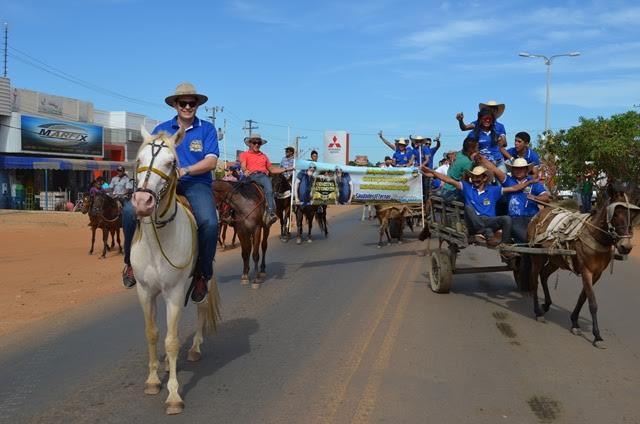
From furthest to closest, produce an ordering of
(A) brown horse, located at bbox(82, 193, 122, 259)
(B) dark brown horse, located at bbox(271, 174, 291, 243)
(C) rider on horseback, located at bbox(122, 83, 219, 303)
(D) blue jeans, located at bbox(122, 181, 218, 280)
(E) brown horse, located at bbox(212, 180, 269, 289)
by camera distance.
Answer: (B) dark brown horse, located at bbox(271, 174, 291, 243), (A) brown horse, located at bbox(82, 193, 122, 259), (E) brown horse, located at bbox(212, 180, 269, 289), (C) rider on horseback, located at bbox(122, 83, 219, 303), (D) blue jeans, located at bbox(122, 181, 218, 280)

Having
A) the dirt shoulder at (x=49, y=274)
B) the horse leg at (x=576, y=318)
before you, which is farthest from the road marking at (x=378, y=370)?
the dirt shoulder at (x=49, y=274)

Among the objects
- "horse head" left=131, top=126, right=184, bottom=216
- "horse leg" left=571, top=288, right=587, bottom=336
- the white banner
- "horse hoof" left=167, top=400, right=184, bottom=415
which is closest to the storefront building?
the white banner

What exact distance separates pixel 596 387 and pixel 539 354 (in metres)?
0.98

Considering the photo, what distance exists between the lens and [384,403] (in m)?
4.67

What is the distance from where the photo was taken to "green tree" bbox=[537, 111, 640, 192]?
20.6 m

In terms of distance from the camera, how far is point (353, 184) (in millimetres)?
12312

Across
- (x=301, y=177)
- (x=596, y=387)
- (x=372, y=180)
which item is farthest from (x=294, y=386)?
(x=372, y=180)

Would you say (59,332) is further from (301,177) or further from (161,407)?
(301,177)

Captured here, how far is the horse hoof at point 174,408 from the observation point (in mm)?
4465

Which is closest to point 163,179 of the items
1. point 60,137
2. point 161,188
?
point 161,188

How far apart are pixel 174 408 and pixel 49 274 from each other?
7.76 metres

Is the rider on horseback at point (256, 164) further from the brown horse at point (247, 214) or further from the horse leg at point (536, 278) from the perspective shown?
the horse leg at point (536, 278)

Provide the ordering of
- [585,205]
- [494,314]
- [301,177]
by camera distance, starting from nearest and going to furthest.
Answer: [494,314] < [301,177] < [585,205]

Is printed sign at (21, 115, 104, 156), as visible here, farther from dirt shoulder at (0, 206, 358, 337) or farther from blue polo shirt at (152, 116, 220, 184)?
blue polo shirt at (152, 116, 220, 184)
